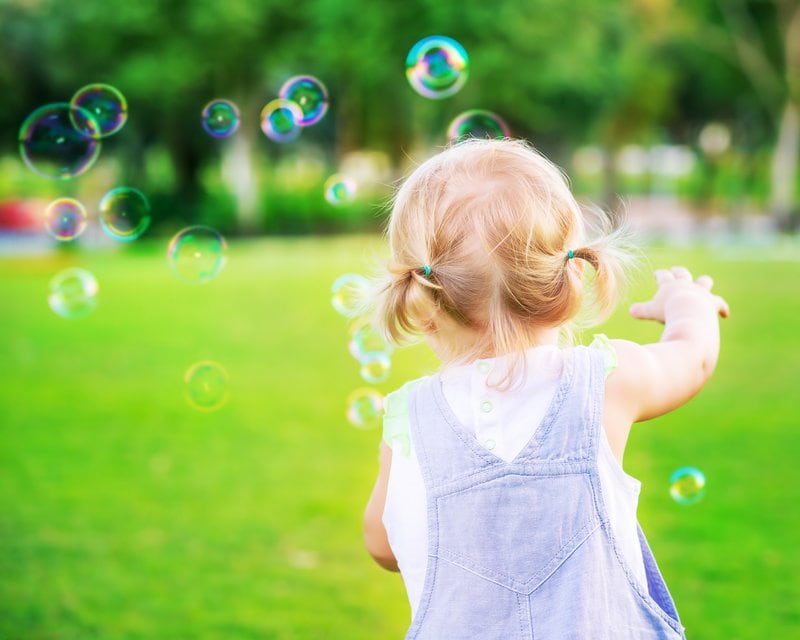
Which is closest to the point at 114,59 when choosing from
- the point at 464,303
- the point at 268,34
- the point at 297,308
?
the point at 268,34

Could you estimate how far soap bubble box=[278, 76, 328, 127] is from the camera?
4406 mm

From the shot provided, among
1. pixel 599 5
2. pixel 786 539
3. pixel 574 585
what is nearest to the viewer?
pixel 574 585

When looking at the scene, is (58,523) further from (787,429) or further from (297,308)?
(297,308)

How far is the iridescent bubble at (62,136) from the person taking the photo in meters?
5.07

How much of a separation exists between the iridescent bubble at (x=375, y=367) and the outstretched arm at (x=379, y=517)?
1.32 meters

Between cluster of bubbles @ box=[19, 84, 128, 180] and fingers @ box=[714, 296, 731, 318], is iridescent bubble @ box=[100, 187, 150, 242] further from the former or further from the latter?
fingers @ box=[714, 296, 731, 318]

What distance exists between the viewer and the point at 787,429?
6.90 metres

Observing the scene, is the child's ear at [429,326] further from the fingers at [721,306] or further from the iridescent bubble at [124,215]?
the iridescent bubble at [124,215]

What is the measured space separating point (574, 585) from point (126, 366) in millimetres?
8306

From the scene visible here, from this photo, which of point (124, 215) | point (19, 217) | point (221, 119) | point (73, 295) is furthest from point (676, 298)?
point (19, 217)

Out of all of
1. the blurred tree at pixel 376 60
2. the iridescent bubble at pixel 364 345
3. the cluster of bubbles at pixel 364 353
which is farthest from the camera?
the blurred tree at pixel 376 60

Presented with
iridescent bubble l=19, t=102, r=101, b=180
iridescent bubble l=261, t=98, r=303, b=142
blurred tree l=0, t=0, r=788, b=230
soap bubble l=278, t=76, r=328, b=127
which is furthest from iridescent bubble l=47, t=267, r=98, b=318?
blurred tree l=0, t=0, r=788, b=230

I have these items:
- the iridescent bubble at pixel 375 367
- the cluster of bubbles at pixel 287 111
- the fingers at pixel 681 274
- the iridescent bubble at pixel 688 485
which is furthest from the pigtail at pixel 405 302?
the cluster of bubbles at pixel 287 111

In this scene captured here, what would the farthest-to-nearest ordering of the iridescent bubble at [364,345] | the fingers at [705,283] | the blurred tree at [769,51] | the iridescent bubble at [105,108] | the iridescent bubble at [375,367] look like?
the blurred tree at [769,51]
the iridescent bubble at [105,108]
the iridescent bubble at [364,345]
the iridescent bubble at [375,367]
the fingers at [705,283]
